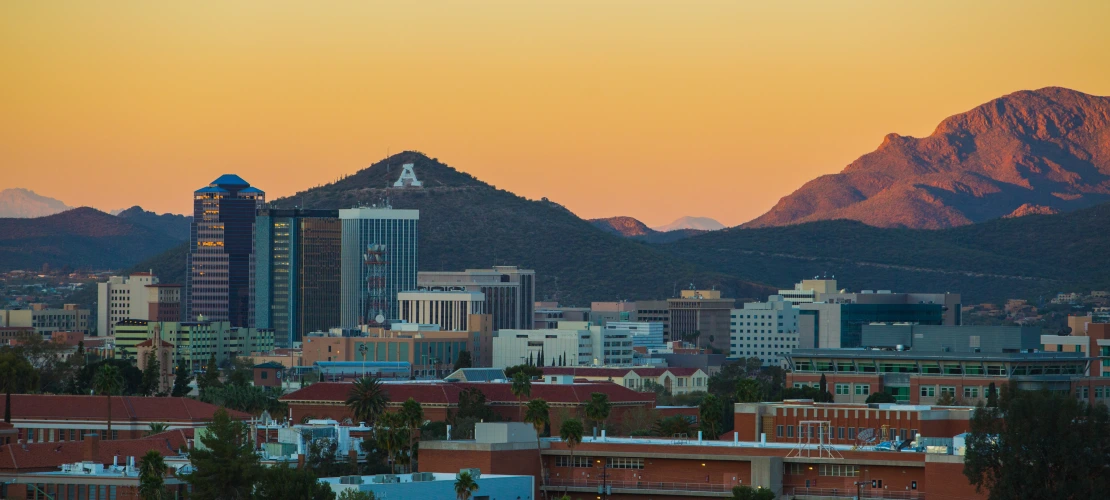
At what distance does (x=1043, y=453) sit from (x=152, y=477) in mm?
43317

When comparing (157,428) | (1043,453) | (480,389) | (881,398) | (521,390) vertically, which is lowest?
(157,428)

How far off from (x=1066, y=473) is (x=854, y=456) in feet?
35.1

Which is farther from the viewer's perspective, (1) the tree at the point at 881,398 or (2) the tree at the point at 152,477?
(1) the tree at the point at 881,398

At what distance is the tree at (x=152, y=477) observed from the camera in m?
105

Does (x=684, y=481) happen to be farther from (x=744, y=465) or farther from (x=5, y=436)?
(x=5, y=436)

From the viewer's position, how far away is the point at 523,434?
108 meters

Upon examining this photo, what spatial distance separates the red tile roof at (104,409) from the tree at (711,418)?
33.9 m

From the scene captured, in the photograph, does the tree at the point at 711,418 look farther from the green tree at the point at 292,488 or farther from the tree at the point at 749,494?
the green tree at the point at 292,488

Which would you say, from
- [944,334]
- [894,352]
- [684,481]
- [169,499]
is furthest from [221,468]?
[944,334]

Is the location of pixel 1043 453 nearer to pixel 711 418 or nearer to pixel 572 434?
pixel 572 434

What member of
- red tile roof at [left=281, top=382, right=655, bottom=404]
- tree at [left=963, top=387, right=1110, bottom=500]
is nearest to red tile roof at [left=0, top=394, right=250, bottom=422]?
red tile roof at [left=281, top=382, right=655, bottom=404]

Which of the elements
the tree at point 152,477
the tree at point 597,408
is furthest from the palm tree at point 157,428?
the tree at point 152,477

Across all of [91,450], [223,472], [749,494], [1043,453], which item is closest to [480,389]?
[91,450]

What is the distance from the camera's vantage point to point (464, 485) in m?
95.6
